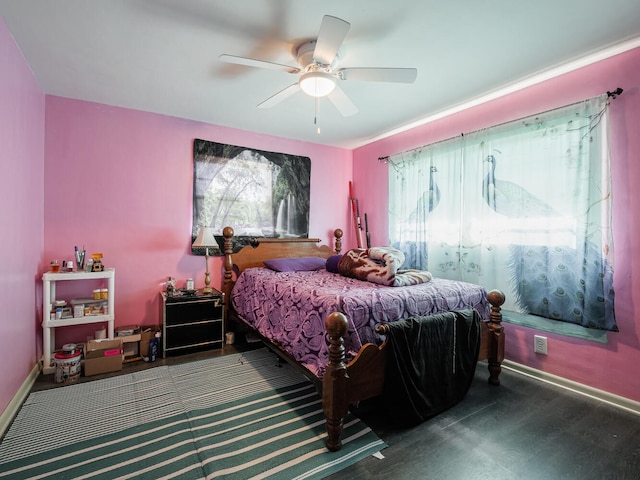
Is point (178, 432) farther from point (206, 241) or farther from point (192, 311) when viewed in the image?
point (206, 241)

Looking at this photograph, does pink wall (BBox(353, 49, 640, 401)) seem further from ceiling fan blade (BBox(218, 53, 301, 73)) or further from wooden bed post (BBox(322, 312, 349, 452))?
ceiling fan blade (BBox(218, 53, 301, 73))

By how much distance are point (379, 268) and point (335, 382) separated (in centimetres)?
110

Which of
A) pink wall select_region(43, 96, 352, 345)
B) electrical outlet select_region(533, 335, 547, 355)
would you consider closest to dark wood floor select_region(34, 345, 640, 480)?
electrical outlet select_region(533, 335, 547, 355)

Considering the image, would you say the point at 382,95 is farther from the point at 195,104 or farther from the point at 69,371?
the point at 69,371

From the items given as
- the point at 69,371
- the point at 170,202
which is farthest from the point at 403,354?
the point at 170,202

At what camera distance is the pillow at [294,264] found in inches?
127

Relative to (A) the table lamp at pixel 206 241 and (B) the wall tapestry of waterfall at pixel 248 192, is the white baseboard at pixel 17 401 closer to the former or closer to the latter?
(A) the table lamp at pixel 206 241

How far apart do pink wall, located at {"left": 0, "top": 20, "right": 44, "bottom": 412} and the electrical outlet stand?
3593mm

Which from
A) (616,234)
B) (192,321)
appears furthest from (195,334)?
(616,234)

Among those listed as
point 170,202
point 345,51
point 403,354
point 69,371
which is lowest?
point 69,371

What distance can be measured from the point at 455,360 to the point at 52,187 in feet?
11.7

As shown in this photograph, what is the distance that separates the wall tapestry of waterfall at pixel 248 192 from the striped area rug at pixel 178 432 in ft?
5.23

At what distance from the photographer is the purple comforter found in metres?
1.78

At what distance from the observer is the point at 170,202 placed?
327cm
